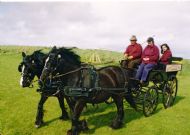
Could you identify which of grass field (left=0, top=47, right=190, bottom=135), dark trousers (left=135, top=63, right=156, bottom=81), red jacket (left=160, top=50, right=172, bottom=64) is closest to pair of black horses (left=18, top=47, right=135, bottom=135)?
grass field (left=0, top=47, right=190, bottom=135)

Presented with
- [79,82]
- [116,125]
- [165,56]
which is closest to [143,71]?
[165,56]

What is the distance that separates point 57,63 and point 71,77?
27.9 inches

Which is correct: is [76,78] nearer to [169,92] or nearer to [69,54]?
[69,54]

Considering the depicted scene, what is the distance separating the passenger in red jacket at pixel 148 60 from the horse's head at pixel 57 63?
3.46 m

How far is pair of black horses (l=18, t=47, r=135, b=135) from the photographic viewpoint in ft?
37.4

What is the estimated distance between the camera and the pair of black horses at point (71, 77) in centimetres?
1139

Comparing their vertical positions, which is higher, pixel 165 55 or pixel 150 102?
pixel 165 55

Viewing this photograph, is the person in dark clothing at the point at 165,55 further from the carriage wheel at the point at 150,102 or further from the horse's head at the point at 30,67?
the horse's head at the point at 30,67

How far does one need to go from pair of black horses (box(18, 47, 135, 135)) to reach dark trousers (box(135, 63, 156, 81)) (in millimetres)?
1203

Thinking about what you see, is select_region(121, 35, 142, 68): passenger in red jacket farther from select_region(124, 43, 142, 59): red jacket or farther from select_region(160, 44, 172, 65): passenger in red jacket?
select_region(160, 44, 172, 65): passenger in red jacket

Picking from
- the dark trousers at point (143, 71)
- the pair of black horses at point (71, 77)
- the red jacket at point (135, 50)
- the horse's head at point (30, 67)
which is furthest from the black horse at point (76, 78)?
the red jacket at point (135, 50)

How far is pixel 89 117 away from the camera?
567 inches

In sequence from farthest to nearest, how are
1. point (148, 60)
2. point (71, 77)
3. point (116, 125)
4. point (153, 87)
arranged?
point (153, 87) → point (148, 60) → point (116, 125) → point (71, 77)

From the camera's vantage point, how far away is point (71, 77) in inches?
453
